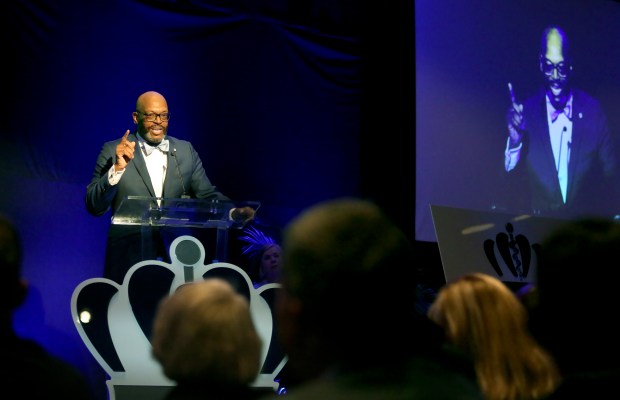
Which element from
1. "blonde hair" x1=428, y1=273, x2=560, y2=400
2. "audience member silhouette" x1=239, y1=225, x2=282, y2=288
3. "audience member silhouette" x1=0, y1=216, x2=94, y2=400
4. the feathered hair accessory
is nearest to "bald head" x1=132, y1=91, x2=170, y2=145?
"audience member silhouette" x1=239, y1=225, x2=282, y2=288

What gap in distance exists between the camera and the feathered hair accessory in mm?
5504

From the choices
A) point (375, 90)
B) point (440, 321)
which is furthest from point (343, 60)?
point (440, 321)

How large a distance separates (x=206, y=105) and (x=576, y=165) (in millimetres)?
2931

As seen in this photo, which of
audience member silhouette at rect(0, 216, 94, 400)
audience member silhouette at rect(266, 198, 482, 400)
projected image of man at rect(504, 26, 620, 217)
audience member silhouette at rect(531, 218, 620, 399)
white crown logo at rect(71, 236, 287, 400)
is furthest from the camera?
projected image of man at rect(504, 26, 620, 217)

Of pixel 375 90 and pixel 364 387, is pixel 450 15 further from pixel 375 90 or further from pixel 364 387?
pixel 364 387

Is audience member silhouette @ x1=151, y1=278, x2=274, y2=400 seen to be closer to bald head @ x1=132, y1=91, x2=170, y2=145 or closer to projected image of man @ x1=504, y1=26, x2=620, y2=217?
bald head @ x1=132, y1=91, x2=170, y2=145

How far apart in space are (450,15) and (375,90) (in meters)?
0.80

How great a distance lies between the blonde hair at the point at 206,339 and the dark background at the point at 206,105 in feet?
11.5

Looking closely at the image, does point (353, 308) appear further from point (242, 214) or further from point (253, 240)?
point (253, 240)

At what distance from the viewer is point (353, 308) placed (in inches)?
41.9

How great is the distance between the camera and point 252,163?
6.03 meters

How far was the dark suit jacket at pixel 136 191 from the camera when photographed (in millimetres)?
4148

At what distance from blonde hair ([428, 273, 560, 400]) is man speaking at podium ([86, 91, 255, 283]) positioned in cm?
218

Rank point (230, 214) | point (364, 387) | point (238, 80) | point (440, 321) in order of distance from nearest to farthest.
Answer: point (364, 387)
point (440, 321)
point (230, 214)
point (238, 80)
